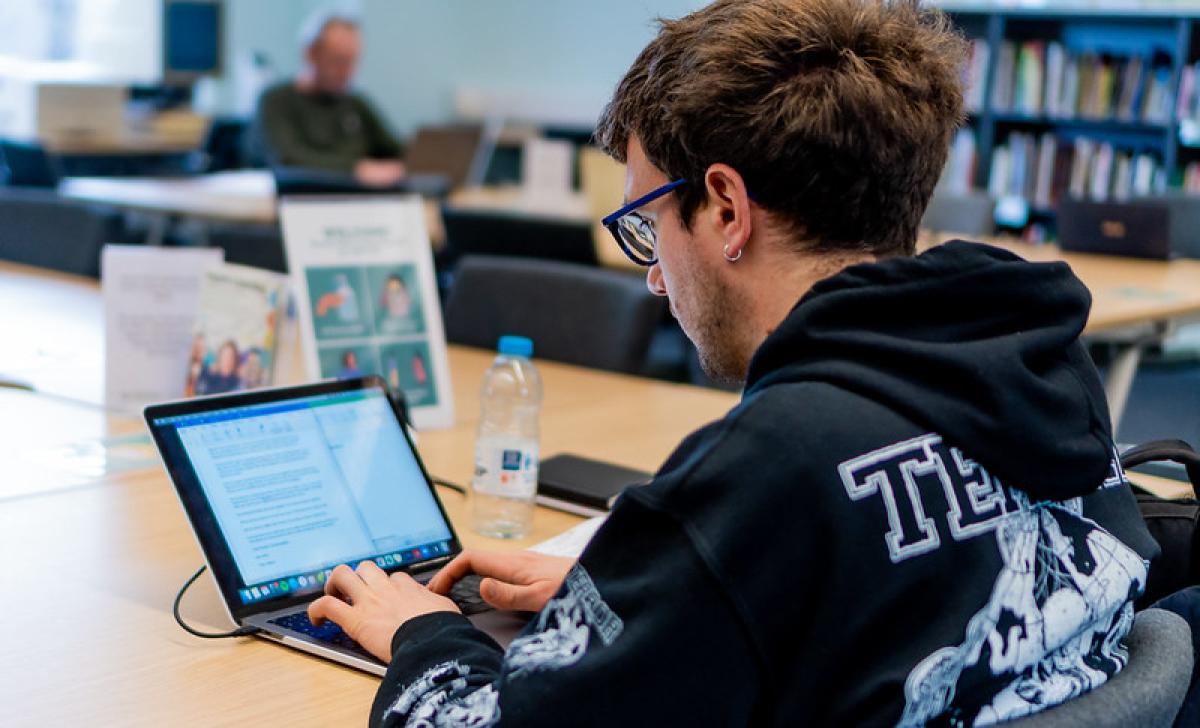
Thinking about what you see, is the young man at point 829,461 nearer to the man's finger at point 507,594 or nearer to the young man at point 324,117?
the man's finger at point 507,594

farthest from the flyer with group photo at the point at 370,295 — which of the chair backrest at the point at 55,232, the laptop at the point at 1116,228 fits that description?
the laptop at the point at 1116,228

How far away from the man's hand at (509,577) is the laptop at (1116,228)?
3333 millimetres

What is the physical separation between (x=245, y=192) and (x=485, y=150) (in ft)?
4.15

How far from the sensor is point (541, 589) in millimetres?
1323

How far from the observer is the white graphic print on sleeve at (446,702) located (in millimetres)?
980

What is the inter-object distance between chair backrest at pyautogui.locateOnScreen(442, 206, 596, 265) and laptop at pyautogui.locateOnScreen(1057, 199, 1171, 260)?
156 centimetres

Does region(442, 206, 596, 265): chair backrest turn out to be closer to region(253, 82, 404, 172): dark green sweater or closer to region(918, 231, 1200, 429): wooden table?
region(918, 231, 1200, 429): wooden table

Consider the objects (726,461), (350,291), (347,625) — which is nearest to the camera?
(726,461)

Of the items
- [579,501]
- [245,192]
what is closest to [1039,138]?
[245,192]

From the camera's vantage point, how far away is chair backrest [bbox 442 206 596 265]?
3875 millimetres

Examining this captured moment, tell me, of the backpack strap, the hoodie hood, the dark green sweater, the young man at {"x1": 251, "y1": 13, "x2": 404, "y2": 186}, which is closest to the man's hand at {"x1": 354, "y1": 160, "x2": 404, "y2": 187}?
the young man at {"x1": 251, "y1": 13, "x2": 404, "y2": 186}

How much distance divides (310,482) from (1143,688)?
0.83 metres

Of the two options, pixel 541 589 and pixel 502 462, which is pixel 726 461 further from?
pixel 502 462

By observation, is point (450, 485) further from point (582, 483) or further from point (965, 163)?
point (965, 163)
